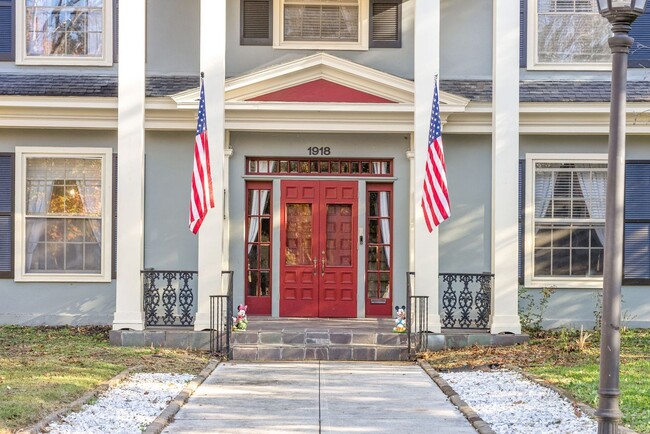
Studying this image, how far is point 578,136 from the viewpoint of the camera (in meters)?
16.1

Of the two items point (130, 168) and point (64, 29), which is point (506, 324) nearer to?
point (130, 168)

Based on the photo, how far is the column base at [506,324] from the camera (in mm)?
14539

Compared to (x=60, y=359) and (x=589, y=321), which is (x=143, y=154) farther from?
(x=589, y=321)

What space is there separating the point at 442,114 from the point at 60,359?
24.0 feet

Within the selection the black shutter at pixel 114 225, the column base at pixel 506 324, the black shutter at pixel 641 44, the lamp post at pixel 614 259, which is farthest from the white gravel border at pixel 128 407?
the black shutter at pixel 641 44

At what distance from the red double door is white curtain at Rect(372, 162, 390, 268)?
0.47 m

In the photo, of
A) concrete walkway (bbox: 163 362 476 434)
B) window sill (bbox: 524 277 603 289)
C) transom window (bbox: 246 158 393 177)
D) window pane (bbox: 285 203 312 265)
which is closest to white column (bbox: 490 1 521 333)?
window sill (bbox: 524 277 603 289)

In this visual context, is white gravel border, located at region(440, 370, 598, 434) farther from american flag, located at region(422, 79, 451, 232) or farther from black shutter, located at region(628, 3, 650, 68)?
black shutter, located at region(628, 3, 650, 68)

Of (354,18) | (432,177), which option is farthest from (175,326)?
(354,18)

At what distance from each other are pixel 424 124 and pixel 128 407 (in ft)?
23.4

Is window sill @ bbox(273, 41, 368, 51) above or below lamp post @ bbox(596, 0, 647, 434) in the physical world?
above

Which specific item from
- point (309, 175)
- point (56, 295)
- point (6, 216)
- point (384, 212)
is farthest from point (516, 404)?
point (6, 216)

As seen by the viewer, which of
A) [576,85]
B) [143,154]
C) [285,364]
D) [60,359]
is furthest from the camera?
[576,85]

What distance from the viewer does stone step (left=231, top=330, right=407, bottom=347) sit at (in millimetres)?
14000
